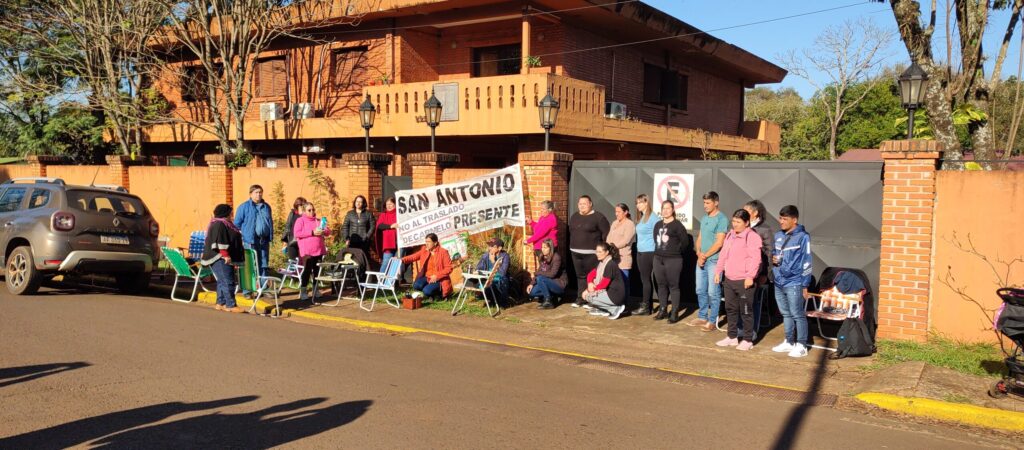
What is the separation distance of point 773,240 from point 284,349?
5950 mm

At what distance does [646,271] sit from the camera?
1146cm

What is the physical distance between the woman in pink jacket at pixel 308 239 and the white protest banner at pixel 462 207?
1.35m

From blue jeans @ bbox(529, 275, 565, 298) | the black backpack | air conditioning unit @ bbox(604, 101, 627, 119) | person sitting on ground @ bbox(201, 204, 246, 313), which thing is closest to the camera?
the black backpack

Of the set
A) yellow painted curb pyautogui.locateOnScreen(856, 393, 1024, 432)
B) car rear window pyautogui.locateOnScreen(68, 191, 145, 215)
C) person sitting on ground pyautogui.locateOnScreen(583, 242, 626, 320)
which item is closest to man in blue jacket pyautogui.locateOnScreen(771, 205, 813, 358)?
yellow painted curb pyautogui.locateOnScreen(856, 393, 1024, 432)

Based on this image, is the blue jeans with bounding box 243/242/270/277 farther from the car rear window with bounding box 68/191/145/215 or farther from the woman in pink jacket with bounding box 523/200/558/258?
the woman in pink jacket with bounding box 523/200/558/258

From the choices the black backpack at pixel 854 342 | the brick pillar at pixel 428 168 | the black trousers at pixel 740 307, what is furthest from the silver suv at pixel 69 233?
the black backpack at pixel 854 342

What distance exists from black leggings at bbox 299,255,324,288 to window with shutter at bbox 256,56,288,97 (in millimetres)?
11576

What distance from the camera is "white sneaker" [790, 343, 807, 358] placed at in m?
9.10

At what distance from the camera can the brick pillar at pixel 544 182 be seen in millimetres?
12695

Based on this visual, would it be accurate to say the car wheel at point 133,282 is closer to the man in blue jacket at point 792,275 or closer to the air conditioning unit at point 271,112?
the air conditioning unit at point 271,112

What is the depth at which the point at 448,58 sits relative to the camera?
2194cm

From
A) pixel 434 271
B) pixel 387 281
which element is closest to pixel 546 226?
pixel 434 271

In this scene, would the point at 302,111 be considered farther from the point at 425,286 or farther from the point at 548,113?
the point at 425,286

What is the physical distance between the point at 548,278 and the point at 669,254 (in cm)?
213
